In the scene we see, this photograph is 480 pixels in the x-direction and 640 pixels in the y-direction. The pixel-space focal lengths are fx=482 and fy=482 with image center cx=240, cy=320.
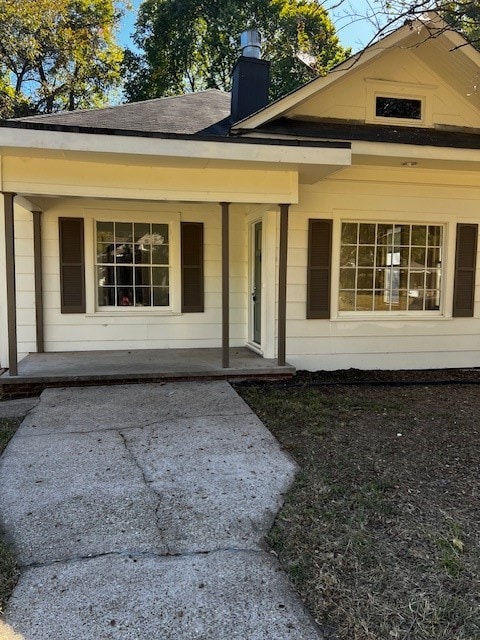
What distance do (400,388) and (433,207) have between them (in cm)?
283

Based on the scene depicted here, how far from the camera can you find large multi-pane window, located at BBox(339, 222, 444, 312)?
7.12m

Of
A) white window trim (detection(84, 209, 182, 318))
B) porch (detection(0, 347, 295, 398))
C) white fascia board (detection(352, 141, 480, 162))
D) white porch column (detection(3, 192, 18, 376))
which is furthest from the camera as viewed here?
white window trim (detection(84, 209, 182, 318))

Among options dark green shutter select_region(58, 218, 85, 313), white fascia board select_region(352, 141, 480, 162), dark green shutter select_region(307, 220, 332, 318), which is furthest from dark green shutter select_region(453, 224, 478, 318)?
dark green shutter select_region(58, 218, 85, 313)

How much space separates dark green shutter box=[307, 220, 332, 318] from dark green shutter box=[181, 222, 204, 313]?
1771mm

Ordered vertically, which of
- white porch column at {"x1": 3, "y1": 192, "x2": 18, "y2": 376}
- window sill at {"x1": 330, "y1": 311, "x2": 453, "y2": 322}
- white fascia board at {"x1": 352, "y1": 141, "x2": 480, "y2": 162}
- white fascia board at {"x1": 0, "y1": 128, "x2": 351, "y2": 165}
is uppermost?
white fascia board at {"x1": 352, "y1": 141, "x2": 480, "y2": 162}

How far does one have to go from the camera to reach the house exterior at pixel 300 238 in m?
6.23

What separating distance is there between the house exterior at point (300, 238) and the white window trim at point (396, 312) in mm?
21

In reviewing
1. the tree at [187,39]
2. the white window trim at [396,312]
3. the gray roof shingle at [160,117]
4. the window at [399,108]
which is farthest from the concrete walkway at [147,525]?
the tree at [187,39]

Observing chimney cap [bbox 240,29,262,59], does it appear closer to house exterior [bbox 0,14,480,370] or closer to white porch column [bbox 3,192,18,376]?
→ house exterior [bbox 0,14,480,370]

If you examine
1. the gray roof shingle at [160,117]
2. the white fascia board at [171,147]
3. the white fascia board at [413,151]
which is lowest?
the white fascia board at [171,147]

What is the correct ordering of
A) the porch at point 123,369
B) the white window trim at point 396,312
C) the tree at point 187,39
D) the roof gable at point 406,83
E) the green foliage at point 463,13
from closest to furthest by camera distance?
the green foliage at point 463,13 → the porch at point 123,369 → the roof gable at point 406,83 → the white window trim at point 396,312 → the tree at point 187,39

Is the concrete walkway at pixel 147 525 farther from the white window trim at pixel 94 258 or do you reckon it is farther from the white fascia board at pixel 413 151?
the white fascia board at pixel 413 151

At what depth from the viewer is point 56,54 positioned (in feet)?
57.7

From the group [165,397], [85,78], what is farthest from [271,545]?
[85,78]
